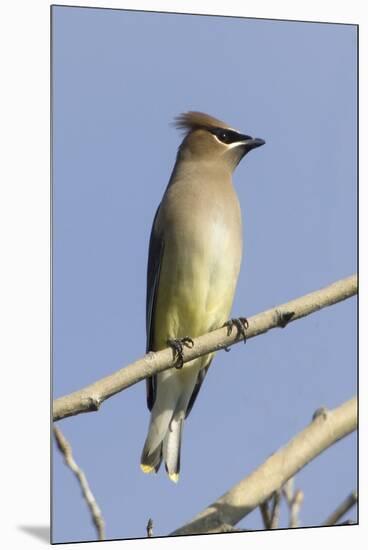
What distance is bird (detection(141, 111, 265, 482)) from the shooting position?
4.42 meters

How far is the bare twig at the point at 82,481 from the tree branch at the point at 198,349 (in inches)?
4.0

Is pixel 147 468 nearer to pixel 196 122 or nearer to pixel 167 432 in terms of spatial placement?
pixel 167 432

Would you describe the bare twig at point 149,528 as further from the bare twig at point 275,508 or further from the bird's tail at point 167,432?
the bare twig at point 275,508

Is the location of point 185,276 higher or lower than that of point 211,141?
lower

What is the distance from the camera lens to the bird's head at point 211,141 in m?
4.50

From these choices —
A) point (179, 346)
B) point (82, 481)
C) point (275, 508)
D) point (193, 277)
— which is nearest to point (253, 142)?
point (193, 277)

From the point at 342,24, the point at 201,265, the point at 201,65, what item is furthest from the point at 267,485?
the point at 342,24

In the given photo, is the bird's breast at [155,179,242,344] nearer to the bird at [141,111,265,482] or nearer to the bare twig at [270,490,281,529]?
the bird at [141,111,265,482]

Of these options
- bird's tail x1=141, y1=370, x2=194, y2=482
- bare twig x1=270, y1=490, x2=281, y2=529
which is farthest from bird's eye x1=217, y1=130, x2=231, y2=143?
bare twig x1=270, y1=490, x2=281, y2=529

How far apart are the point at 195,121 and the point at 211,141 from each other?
0.16 metres

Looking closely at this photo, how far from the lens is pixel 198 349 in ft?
14.0

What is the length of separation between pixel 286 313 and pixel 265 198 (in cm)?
73

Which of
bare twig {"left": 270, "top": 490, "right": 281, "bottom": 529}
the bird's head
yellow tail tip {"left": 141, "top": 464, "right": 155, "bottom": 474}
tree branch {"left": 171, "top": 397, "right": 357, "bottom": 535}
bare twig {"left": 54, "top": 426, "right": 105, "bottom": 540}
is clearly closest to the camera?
bare twig {"left": 270, "top": 490, "right": 281, "bottom": 529}

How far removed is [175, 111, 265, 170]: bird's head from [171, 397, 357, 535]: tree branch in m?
1.14
